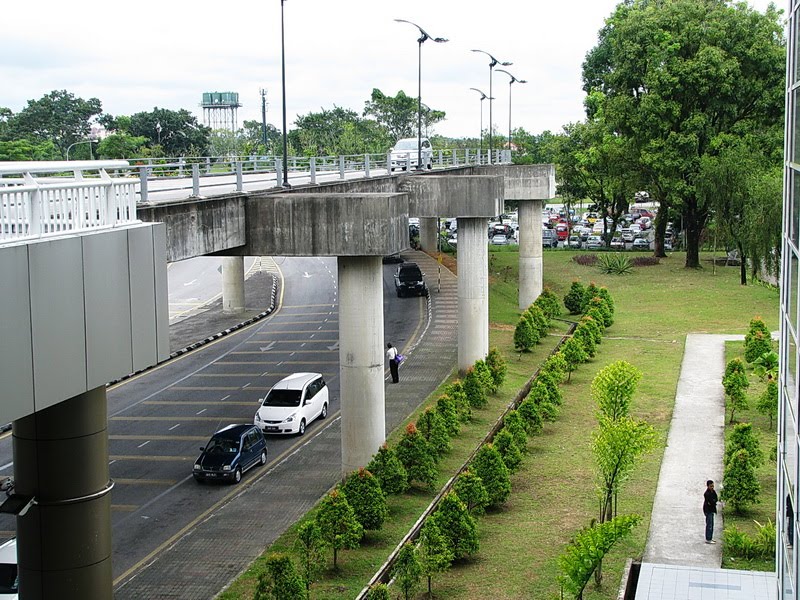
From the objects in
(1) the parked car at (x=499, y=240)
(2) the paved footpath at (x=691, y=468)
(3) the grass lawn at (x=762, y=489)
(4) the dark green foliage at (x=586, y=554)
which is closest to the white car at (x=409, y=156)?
(2) the paved footpath at (x=691, y=468)

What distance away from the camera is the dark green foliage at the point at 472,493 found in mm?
23547

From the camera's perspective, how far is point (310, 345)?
4716cm

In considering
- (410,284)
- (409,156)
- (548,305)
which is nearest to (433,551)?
(548,305)

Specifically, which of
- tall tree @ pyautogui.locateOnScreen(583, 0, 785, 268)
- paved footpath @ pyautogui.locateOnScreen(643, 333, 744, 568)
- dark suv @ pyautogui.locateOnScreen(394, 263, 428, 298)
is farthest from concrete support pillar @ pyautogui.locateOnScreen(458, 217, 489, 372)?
tall tree @ pyautogui.locateOnScreen(583, 0, 785, 268)

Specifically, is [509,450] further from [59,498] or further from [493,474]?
[59,498]

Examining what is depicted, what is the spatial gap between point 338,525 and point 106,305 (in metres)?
10.1

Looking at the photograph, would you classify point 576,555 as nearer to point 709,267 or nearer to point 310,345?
point 310,345

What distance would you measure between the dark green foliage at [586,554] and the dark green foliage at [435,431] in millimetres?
9550

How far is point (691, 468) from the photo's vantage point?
27938mm

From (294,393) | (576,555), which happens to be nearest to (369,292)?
(294,393)

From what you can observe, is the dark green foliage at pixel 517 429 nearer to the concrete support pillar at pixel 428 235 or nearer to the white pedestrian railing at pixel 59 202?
the white pedestrian railing at pixel 59 202

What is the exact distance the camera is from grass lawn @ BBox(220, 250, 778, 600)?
21.2 metres

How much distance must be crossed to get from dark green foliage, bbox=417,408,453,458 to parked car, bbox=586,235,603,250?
59945 millimetres

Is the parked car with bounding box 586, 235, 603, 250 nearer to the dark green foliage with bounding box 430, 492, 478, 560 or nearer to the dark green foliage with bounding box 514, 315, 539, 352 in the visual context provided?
the dark green foliage with bounding box 514, 315, 539, 352
